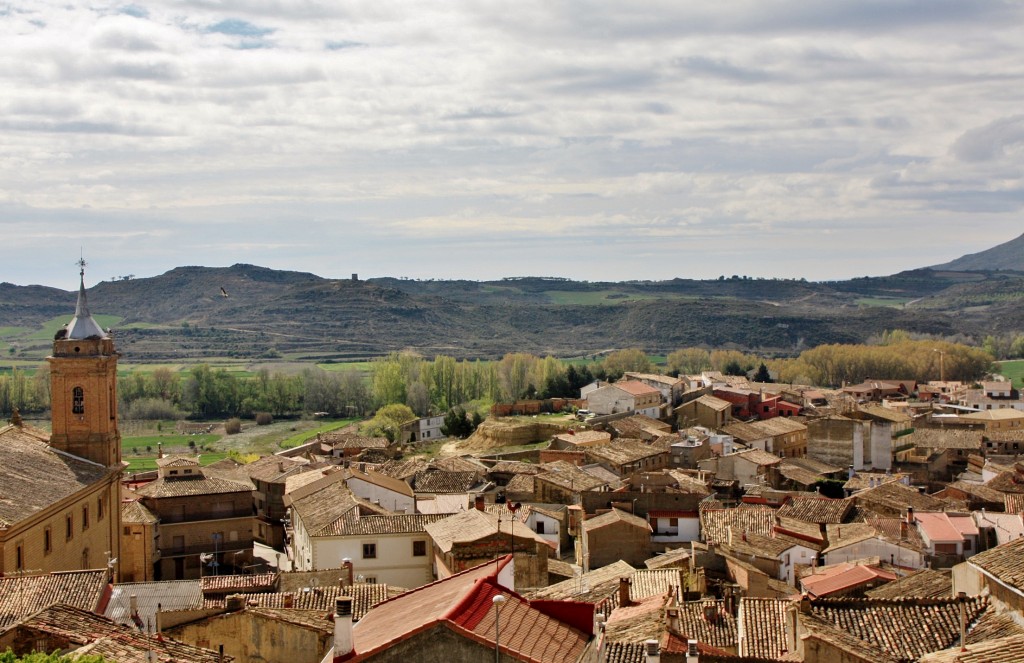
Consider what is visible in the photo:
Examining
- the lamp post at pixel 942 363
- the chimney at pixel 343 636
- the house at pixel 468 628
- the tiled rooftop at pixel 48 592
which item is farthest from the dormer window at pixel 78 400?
the lamp post at pixel 942 363

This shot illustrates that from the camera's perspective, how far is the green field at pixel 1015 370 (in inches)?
3878

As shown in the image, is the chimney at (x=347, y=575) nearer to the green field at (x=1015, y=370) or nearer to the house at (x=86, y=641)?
the house at (x=86, y=641)

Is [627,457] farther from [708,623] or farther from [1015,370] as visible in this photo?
[1015,370]

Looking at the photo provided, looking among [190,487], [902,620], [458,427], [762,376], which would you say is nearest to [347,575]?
[902,620]

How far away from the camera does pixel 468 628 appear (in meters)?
8.76

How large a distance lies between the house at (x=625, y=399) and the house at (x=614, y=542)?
1405 inches

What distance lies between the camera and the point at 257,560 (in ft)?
116

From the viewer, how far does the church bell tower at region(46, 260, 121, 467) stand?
29.4 metres

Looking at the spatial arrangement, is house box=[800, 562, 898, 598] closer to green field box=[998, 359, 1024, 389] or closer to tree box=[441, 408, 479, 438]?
tree box=[441, 408, 479, 438]

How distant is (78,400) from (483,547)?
1272cm

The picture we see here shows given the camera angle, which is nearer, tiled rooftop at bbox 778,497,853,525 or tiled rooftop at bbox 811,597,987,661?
tiled rooftop at bbox 811,597,987,661

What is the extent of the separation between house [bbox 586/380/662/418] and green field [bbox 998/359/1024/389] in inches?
1645

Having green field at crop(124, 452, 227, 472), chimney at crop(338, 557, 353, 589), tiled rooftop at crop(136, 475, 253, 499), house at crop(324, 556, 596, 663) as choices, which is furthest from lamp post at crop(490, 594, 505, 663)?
green field at crop(124, 452, 227, 472)

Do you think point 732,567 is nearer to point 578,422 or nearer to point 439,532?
point 439,532
